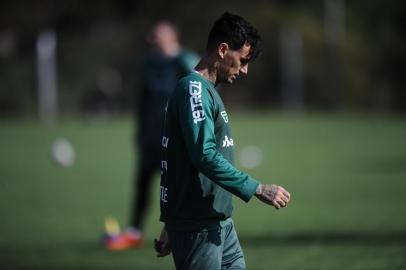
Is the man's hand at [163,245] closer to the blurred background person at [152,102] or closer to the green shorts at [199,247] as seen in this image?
the green shorts at [199,247]

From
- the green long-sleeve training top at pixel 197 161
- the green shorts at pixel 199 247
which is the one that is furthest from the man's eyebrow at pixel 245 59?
the green shorts at pixel 199 247

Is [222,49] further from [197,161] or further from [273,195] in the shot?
[273,195]

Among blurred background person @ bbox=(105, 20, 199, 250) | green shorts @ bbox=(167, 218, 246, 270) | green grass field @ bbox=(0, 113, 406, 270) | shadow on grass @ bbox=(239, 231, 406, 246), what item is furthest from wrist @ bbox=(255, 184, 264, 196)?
shadow on grass @ bbox=(239, 231, 406, 246)

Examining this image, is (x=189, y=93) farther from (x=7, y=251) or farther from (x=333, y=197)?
(x=333, y=197)

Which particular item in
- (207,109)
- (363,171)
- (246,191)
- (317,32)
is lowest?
(246,191)

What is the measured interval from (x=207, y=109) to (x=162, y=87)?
4.64 m

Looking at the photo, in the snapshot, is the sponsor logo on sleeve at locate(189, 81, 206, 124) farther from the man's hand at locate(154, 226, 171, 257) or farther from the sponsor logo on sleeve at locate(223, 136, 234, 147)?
the man's hand at locate(154, 226, 171, 257)

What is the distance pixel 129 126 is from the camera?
34.4 metres

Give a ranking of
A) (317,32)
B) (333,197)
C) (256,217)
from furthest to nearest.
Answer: (317,32) < (333,197) < (256,217)

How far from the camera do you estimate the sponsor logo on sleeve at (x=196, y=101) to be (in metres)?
4.29

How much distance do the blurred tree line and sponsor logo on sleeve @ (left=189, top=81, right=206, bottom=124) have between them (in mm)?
38642

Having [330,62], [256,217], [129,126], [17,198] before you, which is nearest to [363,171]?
[256,217]

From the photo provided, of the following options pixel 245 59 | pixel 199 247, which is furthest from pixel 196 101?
pixel 199 247

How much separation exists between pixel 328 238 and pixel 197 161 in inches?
204
